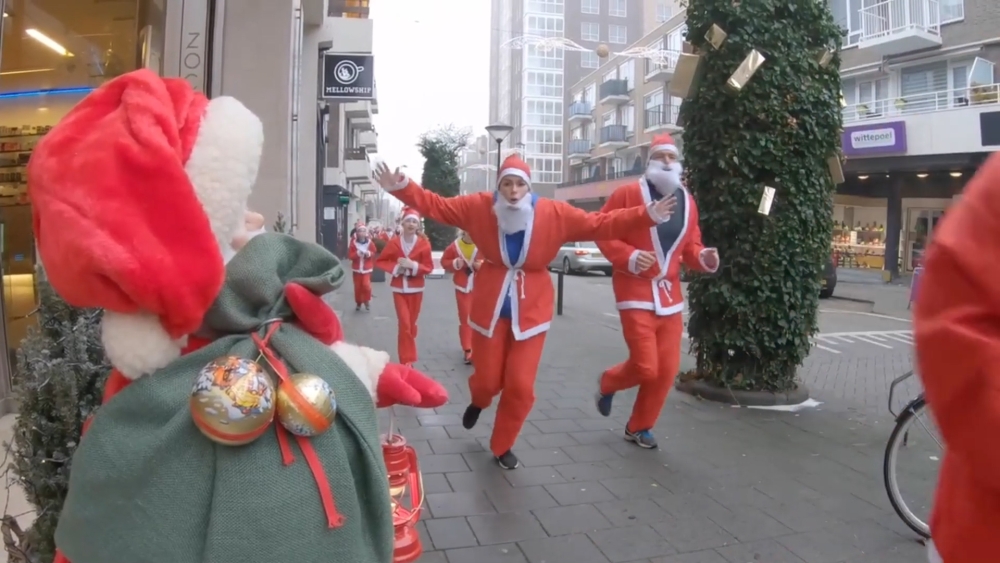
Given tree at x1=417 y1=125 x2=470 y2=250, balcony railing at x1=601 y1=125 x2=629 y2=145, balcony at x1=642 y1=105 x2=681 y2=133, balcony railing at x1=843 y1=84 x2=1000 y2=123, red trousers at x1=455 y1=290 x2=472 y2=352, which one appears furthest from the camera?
balcony railing at x1=601 y1=125 x2=629 y2=145

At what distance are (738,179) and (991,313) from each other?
→ 5.42 m

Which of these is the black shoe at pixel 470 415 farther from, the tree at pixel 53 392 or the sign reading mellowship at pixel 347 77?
the sign reading mellowship at pixel 347 77

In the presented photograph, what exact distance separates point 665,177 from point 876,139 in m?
22.5

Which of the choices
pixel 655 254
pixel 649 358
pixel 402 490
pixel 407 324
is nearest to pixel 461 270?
pixel 407 324

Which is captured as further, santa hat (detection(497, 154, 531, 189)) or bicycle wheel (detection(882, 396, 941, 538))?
santa hat (detection(497, 154, 531, 189))

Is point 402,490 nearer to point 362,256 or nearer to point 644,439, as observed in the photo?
point 644,439

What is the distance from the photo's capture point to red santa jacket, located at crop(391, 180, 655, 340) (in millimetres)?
4617

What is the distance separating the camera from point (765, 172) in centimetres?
647

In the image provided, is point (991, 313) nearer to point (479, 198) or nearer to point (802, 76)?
point (479, 198)

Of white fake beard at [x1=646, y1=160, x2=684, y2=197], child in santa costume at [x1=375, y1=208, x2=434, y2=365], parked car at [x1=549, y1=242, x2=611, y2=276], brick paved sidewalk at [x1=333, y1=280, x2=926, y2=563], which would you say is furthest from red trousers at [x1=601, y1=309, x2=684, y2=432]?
parked car at [x1=549, y1=242, x2=611, y2=276]

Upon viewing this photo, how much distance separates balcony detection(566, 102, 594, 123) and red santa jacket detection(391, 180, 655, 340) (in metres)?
57.3

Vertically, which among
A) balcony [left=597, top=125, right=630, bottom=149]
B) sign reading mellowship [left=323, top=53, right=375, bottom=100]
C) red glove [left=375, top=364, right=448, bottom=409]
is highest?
balcony [left=597, top=125, right=630, bottom=149]

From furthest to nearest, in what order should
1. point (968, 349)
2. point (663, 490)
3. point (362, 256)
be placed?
point (362, 256)
point (663, 490)
point (968, 349)

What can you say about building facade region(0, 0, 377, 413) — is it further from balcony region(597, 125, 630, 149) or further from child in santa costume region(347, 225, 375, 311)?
balcony region(597, 125, 630, 149)
